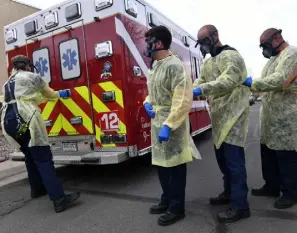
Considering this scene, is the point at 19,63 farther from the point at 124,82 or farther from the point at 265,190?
the point at 265,190

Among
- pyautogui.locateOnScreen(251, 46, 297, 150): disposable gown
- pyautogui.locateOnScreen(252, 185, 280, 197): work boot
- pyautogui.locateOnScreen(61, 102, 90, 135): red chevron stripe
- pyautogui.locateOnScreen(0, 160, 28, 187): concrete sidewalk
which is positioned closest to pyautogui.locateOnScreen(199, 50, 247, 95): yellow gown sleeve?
pyautogui.locateOnScreen(251, 46, 297, 150): disposable gown

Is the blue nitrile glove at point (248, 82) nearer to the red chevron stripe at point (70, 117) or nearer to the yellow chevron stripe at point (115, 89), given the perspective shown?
the yellow chevron stripe at point (115, 89)

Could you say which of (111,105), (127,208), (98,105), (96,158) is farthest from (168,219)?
(98,105)

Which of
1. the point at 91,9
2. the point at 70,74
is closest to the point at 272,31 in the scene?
the point at 91,9

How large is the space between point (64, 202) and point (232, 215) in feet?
6.74

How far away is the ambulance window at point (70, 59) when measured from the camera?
5031mm

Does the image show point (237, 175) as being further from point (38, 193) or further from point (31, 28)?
point (31, 28)

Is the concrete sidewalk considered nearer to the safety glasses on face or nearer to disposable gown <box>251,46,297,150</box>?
disposable gown <box>251,46,297,150</box>

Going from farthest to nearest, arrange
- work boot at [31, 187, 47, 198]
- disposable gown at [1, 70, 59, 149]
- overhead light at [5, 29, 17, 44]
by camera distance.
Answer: overhead light at [5, 29, 17, 44]
work boot at [31, 187, 47, 198]
disposable gown at [1, 70, 59, 149]

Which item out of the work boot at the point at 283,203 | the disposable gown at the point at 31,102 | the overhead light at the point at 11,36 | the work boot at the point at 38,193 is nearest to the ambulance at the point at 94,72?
the overhead light at the point at 11,36

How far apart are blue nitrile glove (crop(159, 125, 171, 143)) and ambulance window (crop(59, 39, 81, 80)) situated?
242 centimetres

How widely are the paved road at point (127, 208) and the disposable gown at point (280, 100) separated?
763 mm

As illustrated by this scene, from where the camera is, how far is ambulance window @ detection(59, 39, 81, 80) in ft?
16.5

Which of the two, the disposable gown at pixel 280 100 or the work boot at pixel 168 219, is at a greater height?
the disposable gown at pixel 280 100
